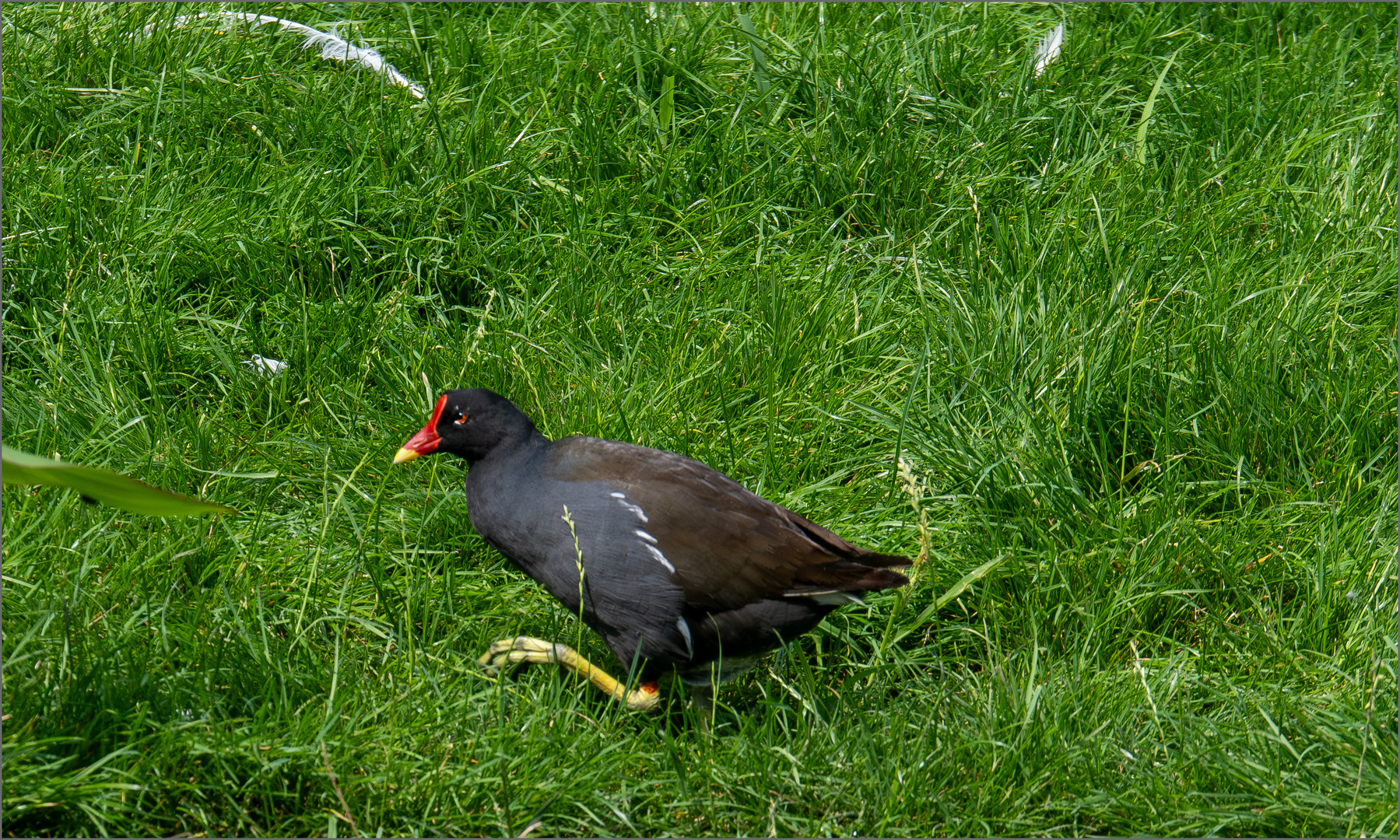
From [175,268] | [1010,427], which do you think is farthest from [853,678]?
[175,268]

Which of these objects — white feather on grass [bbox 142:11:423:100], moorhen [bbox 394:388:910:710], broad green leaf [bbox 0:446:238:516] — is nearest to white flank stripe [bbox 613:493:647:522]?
moorhen [bbox 394:388:910:710]

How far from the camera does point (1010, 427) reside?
3949 millimetres

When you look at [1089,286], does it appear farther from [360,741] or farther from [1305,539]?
[360,741]

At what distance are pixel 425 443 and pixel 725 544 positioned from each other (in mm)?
927

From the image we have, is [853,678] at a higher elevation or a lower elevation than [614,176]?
lower

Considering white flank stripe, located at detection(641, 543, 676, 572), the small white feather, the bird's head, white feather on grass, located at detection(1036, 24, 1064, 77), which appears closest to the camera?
white flank stripe, located at detection(641, 543, 676, 572)

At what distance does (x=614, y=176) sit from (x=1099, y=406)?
2.22 meters

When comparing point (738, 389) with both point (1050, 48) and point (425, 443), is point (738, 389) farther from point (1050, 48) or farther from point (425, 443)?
point (1050, 48)

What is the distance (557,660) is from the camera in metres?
3.36

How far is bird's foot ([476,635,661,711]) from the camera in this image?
3.37 meters

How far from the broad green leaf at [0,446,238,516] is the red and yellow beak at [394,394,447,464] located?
1.86 m

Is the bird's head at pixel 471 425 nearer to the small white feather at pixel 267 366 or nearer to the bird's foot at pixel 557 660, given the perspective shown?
the bird's foot at pixel 557 660

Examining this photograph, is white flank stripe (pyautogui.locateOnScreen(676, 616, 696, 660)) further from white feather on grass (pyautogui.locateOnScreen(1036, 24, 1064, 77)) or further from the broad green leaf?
white feather on grass (pyautogui.locateOnScreen(1036, 24, 1064, 77))

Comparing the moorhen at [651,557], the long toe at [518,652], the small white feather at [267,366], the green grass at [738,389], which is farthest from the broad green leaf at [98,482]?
the small white feather at [267,366]
